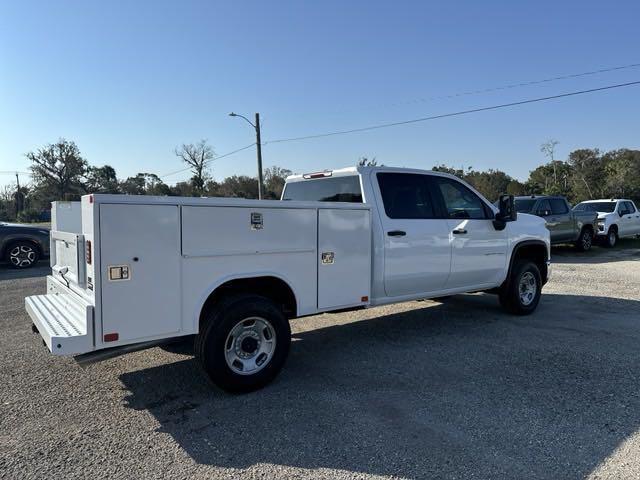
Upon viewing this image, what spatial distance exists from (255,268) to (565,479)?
2755mm

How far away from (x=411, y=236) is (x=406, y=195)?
526mm

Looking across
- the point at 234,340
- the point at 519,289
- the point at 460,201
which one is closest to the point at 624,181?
the point at 519,289

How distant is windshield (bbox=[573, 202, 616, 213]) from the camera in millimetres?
17891

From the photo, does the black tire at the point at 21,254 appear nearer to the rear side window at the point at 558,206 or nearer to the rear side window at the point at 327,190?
the rear side window at the point at 327,190

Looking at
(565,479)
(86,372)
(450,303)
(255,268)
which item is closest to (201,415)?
(255,268)

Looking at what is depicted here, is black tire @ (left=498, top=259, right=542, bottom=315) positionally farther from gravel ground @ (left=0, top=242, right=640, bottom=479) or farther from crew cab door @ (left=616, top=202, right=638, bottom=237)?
crew cab door @ (left=616, top=202, right=638, bottom=237)

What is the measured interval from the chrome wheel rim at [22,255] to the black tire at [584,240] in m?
16.5

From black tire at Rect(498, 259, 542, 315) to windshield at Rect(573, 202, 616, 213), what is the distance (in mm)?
12103

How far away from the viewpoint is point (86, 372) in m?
4.87

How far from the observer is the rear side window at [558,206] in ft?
48.6

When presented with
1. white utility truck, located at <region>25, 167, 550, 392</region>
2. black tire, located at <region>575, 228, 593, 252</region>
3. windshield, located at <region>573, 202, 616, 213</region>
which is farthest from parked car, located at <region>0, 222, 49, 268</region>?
windshield, located at <region>573, 202, 616, 213</region>

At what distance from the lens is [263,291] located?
15.2ft

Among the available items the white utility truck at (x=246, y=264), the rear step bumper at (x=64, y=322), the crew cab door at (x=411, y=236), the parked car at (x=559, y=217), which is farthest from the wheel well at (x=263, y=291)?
the parked car at (x=559, y=217)

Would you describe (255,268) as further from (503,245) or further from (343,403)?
(503,245)
